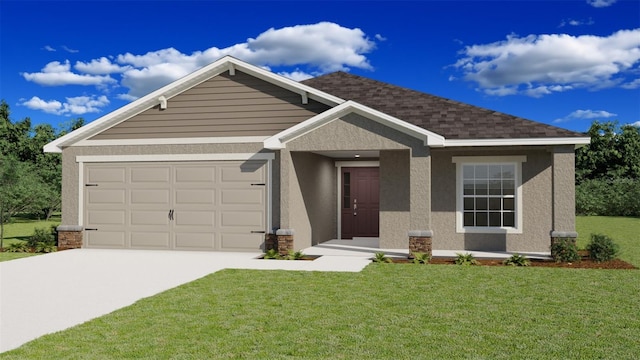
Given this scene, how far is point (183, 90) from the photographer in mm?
16125

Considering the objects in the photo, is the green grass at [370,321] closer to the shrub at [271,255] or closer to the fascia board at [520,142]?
the shrub at [271,255]

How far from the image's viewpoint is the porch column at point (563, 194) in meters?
13.5

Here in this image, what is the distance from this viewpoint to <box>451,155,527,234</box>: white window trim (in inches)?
604

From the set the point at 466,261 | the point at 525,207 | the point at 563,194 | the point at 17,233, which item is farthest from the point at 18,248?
the point at 563,194

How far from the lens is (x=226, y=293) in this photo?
9133 millimetres

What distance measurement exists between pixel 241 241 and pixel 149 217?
112 inches

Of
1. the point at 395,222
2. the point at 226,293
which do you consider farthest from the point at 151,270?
the point at 395,222

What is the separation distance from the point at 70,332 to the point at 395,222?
10.6 meters

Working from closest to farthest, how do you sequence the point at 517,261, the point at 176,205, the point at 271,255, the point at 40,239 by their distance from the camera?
1. the point at 517,261
2. the point at 271,255
3. the point at 176,205
4. the point at 40,239

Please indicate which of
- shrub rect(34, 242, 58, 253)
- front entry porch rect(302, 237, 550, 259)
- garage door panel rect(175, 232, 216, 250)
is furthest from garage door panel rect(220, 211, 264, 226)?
shrub rect(34, 242, 58, 253)

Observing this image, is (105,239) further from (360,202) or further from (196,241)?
(360,202)

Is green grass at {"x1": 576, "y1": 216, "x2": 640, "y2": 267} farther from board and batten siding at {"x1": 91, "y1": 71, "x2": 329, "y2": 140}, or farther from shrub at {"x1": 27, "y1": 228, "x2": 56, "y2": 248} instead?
shrub at {"x1": 27, "y1": 228, "x2": 56, "y2": 248}

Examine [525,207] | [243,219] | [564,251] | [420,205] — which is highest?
[420,205]

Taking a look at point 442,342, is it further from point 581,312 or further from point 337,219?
point 337,219
